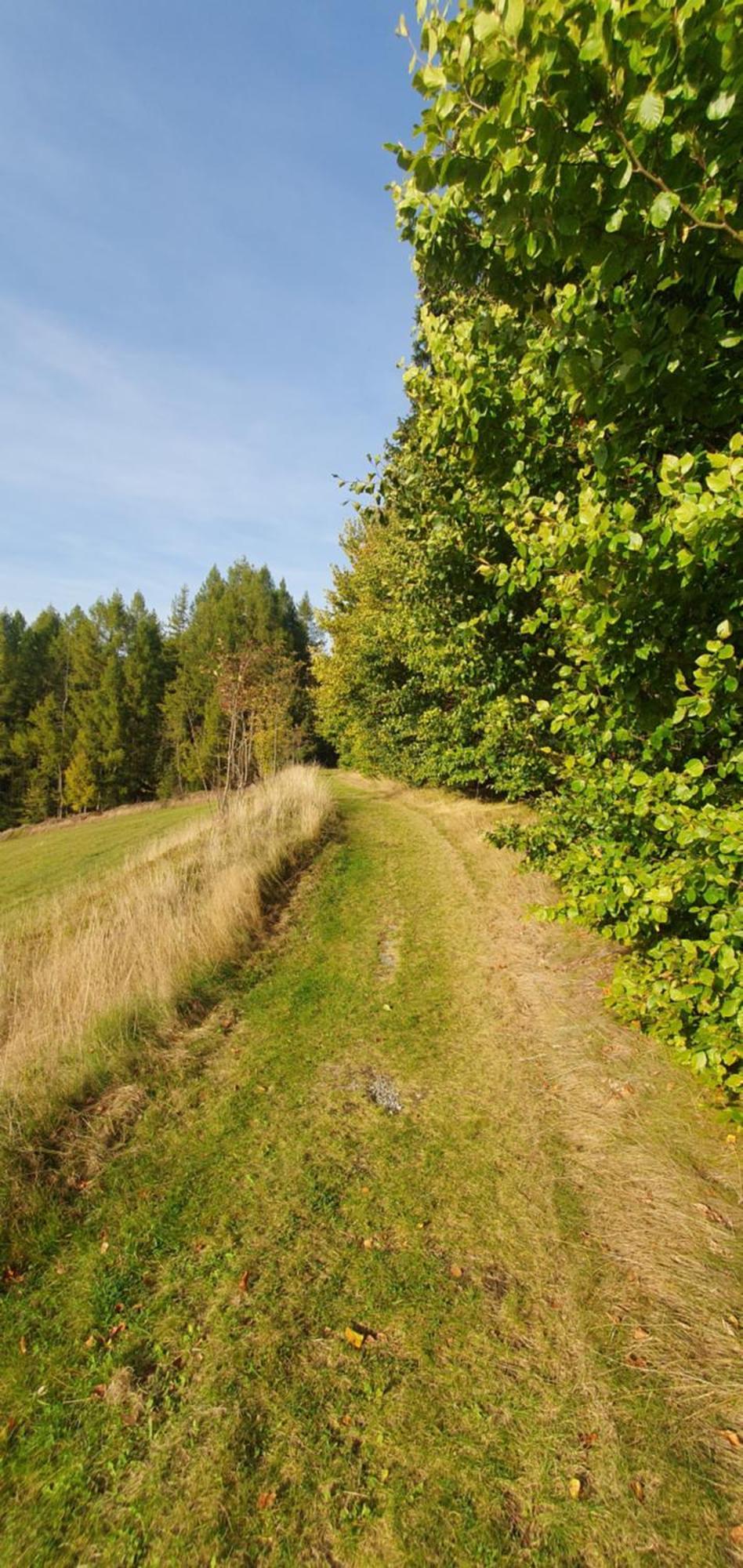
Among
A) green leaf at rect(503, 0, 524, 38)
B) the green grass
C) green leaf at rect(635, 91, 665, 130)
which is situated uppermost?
green leaf at rect(503, 0, 524, 38)

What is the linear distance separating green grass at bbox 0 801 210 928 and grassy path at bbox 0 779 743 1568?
25.8 ft

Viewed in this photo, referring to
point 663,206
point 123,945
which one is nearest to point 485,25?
point 663,206

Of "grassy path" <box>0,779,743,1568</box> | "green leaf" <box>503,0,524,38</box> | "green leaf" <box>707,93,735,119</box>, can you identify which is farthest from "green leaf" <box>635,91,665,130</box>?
"grassy path" <box>0,779,743,1568</box>

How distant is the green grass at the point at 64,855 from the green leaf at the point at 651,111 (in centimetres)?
1150

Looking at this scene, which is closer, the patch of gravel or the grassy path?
the grassy path

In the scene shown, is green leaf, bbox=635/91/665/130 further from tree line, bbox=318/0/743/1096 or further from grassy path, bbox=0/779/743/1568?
grassy path, bbox=0/779/743/1568

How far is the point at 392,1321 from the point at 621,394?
4.45 meters

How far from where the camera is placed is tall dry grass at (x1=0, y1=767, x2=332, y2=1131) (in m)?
4.89

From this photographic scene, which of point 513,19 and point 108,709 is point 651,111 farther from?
point 108,709

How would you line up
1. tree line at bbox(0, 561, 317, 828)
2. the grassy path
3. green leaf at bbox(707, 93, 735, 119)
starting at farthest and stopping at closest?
tree line at bbox(0, 561, 317, 828), the grassy path, green leaf at bbox(707, 93, 735, 119)

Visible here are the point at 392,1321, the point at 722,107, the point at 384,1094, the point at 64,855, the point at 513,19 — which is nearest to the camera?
the point at 722,107

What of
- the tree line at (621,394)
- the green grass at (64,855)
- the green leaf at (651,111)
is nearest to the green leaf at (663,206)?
the tree line at (621,394)

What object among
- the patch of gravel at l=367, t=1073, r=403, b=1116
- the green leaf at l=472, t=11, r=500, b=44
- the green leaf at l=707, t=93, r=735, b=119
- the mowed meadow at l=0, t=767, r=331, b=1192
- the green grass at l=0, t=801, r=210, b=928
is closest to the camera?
the green leaf at l=707, t=93, r=735, b=119

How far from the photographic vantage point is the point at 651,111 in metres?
1.72
